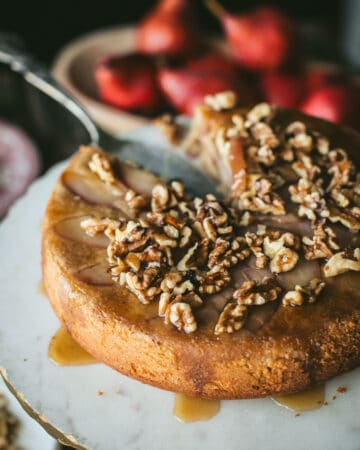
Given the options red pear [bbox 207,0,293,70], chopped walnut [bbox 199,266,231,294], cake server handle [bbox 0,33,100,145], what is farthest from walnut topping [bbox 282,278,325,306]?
red pear [bbox 207,0,293,70]

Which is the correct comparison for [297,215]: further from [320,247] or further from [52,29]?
[52,29]

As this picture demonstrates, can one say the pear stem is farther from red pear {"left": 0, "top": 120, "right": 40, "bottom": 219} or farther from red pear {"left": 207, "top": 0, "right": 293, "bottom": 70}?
red pear {"left": 0, "top": 120, "right": 40, "bottom": 219}

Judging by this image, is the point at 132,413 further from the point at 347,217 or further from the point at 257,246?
the point at 347,217

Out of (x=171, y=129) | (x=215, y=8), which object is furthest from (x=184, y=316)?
(x=215, y=8)

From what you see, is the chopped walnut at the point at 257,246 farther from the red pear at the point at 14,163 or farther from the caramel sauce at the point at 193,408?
the red pear at the point at 14,163

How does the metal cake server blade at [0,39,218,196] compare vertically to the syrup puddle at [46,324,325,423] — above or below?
above

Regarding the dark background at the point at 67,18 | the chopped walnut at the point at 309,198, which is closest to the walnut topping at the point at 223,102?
the chopped walnut at the point at 309,198

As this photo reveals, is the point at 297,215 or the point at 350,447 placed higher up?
the point at 297,215

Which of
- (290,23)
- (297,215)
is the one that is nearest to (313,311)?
(297,215)
